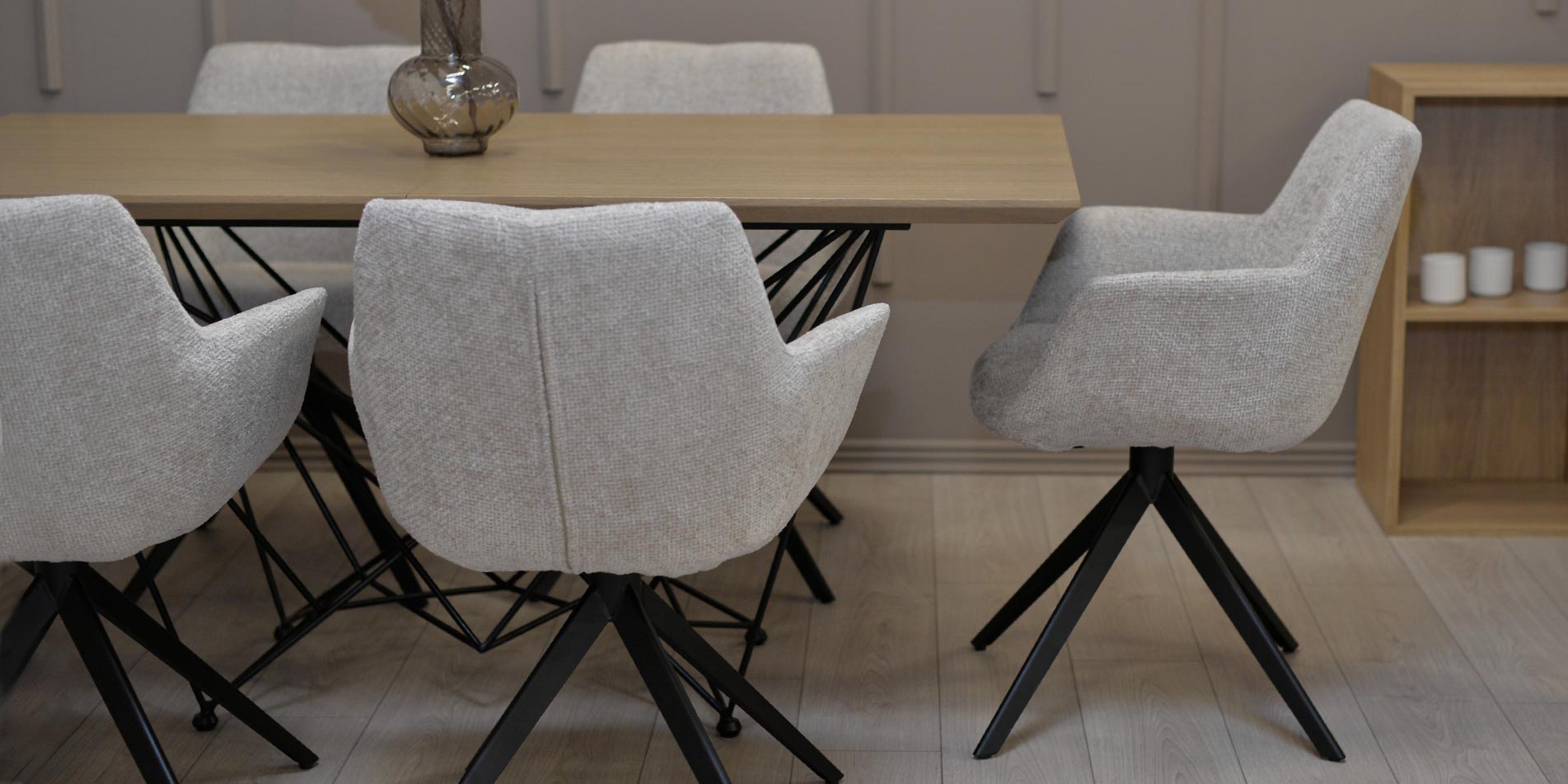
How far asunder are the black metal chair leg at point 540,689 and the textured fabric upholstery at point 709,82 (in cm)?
104

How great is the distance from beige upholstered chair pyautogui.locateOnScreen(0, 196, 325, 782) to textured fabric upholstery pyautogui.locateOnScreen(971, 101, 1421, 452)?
2.93 ft

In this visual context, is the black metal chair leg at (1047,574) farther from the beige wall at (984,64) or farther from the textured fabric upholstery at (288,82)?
the textured fabric upholstery at (288,82)

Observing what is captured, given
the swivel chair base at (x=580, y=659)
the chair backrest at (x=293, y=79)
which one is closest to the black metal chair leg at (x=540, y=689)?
the swivel chair base at (x=580, y=659)

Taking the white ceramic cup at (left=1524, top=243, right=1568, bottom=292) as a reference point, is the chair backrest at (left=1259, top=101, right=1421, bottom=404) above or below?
above

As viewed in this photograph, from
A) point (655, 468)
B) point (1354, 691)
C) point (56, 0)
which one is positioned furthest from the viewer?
point (56, 0)

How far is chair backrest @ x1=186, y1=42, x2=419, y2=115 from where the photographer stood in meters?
2.72

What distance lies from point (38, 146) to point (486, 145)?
2.07ft

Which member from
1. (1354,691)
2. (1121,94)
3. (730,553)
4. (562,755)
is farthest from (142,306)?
(1121,94)

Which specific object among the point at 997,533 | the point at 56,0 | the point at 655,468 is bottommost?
the point at 997,533

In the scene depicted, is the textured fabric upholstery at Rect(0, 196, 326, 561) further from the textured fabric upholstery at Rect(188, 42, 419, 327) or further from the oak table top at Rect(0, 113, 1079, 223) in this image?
the textured fabric upholstery at Rect(188, 42, 419, 327)

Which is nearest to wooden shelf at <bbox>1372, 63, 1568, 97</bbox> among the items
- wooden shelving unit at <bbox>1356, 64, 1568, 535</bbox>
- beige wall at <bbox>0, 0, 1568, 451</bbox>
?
wooden shelving unit at <bbox>1356, 64, 1568, 535</bbox>

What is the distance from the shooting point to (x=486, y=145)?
2168 millimetres

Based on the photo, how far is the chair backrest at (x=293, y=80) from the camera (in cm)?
272

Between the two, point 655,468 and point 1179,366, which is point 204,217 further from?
point 1179,366
